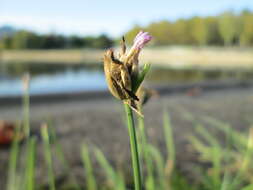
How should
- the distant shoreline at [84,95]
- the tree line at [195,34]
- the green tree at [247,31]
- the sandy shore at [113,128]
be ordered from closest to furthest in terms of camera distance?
the sandy shore at [113,128] → the distant shoreline at [84,95] → the green tree at [247,31] → the tree line at [195,34]

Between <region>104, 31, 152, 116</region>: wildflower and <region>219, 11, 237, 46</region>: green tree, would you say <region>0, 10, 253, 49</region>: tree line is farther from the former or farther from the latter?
<region>104, 31, 152, 116</region>: wildflower

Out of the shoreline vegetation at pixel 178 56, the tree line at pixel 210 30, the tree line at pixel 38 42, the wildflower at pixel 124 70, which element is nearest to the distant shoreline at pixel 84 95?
the wildflower at pixel 124 70

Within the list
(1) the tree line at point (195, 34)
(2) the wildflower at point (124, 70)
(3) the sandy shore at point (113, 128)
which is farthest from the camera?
(1) the tree line at point (195, 34)

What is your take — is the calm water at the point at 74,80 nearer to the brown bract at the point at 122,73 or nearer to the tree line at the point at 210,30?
the brown bract at the point at 122,73

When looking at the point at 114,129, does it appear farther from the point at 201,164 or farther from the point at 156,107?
the point at 156,107

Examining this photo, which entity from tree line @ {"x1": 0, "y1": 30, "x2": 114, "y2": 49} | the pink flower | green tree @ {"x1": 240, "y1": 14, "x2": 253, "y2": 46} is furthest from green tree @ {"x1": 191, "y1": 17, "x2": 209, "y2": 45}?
the pink flower

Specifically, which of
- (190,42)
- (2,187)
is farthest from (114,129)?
(190,42)

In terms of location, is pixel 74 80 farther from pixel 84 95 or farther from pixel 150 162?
pixel 150 162

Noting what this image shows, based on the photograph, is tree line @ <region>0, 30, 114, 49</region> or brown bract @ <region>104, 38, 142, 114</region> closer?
brown bract @ <region>104, 38, 142, 114</region>

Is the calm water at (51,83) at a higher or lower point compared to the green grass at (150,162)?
higher
